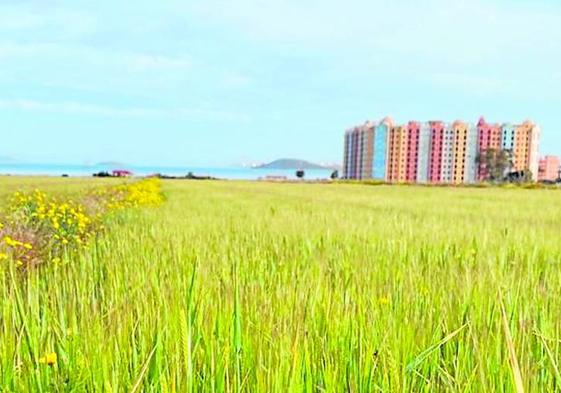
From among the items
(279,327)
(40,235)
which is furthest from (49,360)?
(40,235)

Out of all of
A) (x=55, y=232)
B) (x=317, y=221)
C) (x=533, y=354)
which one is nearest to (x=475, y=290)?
(x=533, y=354)

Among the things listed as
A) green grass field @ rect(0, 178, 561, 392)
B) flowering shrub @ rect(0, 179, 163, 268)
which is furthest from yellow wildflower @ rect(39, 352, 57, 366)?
flowering shrub @ rect(0, 179, 163, 268)

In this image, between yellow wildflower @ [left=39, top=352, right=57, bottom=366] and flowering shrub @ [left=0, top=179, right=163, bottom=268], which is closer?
yellow wildflower @ [left=39, top=352, right=57, bottom=366]

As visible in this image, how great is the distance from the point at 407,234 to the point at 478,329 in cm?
307

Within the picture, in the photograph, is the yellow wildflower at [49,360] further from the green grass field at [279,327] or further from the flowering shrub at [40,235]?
the flowering shrub at [40,235]

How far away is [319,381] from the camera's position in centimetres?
148

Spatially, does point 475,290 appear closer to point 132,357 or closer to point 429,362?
point 429,362

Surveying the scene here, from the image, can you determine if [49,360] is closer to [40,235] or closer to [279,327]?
[279,327]

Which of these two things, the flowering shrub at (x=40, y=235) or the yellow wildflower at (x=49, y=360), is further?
Answer: the flowering shrub at (x=40, y=235)

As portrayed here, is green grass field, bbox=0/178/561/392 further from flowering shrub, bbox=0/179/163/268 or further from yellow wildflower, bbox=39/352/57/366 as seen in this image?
flowering shrub, bbox=0/179/163/268

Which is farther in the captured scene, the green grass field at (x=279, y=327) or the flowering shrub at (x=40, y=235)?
the flowering shrub at (x=40, y=235)

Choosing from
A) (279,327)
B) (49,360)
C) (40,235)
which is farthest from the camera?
(40,235)

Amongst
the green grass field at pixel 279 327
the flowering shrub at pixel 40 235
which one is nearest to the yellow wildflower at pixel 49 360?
the green grass field at pixel 279 327

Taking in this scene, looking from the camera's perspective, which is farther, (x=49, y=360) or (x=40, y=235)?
(x=40, y=235)
